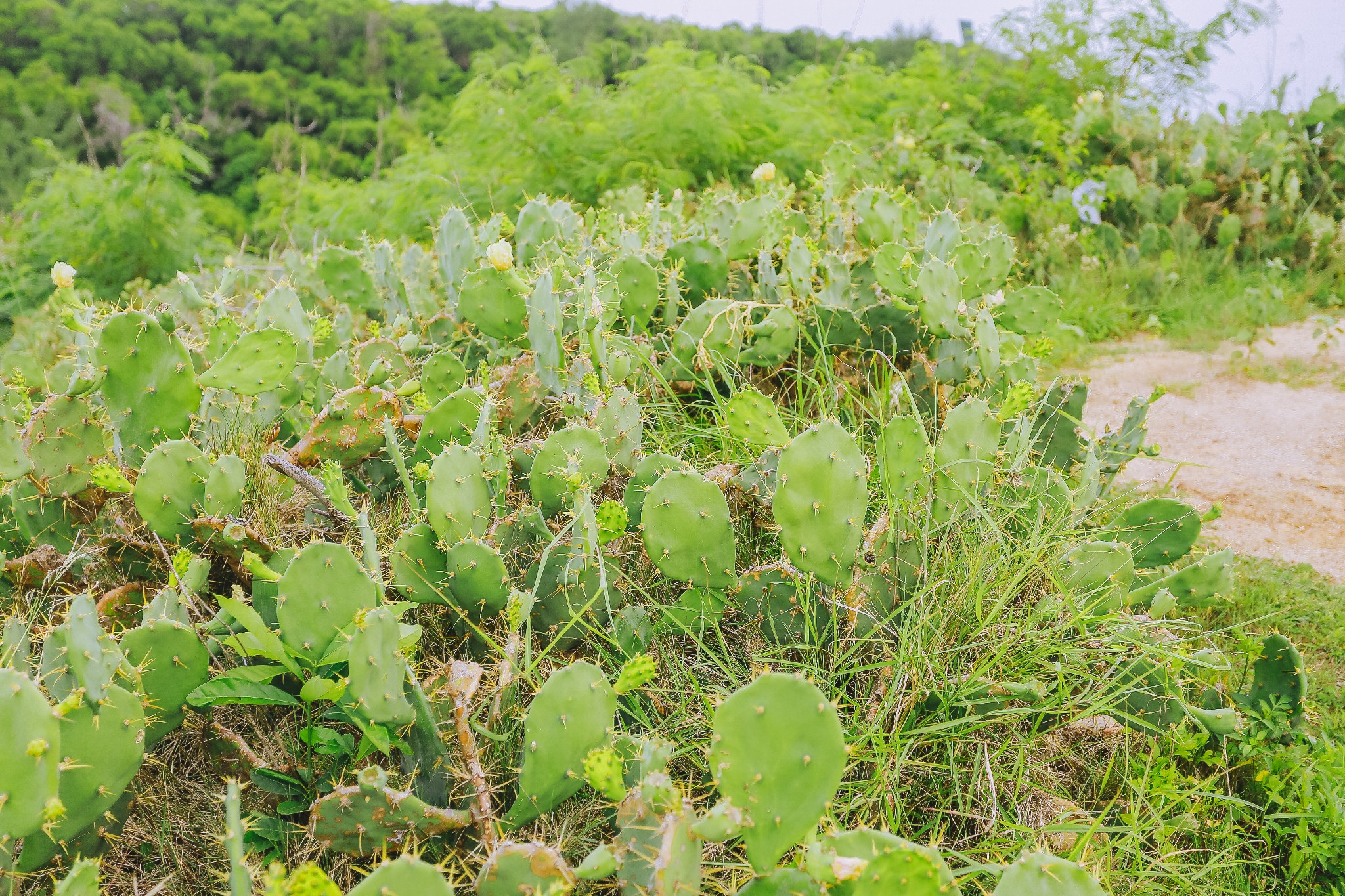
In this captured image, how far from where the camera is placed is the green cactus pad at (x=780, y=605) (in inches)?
66.7

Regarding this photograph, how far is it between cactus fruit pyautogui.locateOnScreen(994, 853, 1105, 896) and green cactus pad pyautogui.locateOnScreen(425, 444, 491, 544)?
1.04m

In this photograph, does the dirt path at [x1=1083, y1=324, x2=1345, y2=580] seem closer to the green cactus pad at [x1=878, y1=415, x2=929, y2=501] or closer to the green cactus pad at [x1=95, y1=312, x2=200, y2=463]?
the green cactus pad at [x1=878, y1=415, x2=929, y2=501]

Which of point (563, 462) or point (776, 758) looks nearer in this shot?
point (776, 758)

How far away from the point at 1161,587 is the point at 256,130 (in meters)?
18.1

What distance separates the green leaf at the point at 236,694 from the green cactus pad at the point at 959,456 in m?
1.31

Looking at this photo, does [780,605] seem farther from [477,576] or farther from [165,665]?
[165,665]

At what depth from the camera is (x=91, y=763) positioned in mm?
1195

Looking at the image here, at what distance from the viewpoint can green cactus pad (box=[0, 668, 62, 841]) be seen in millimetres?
1062

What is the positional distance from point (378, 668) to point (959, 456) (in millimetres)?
1233

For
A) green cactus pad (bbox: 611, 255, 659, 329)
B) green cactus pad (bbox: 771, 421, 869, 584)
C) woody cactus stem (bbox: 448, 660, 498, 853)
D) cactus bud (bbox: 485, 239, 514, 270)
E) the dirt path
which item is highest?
cactus bud (bbox: 485, 239, 514, 270)

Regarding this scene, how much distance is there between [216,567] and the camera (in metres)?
1.83

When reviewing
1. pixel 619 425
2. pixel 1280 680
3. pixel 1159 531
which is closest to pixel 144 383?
pixel 619 425

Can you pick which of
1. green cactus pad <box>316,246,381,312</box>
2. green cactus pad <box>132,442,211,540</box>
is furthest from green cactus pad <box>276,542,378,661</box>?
green cactus pad <box>316,246,381,312</box>

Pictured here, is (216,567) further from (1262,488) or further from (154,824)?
(1262,488)
